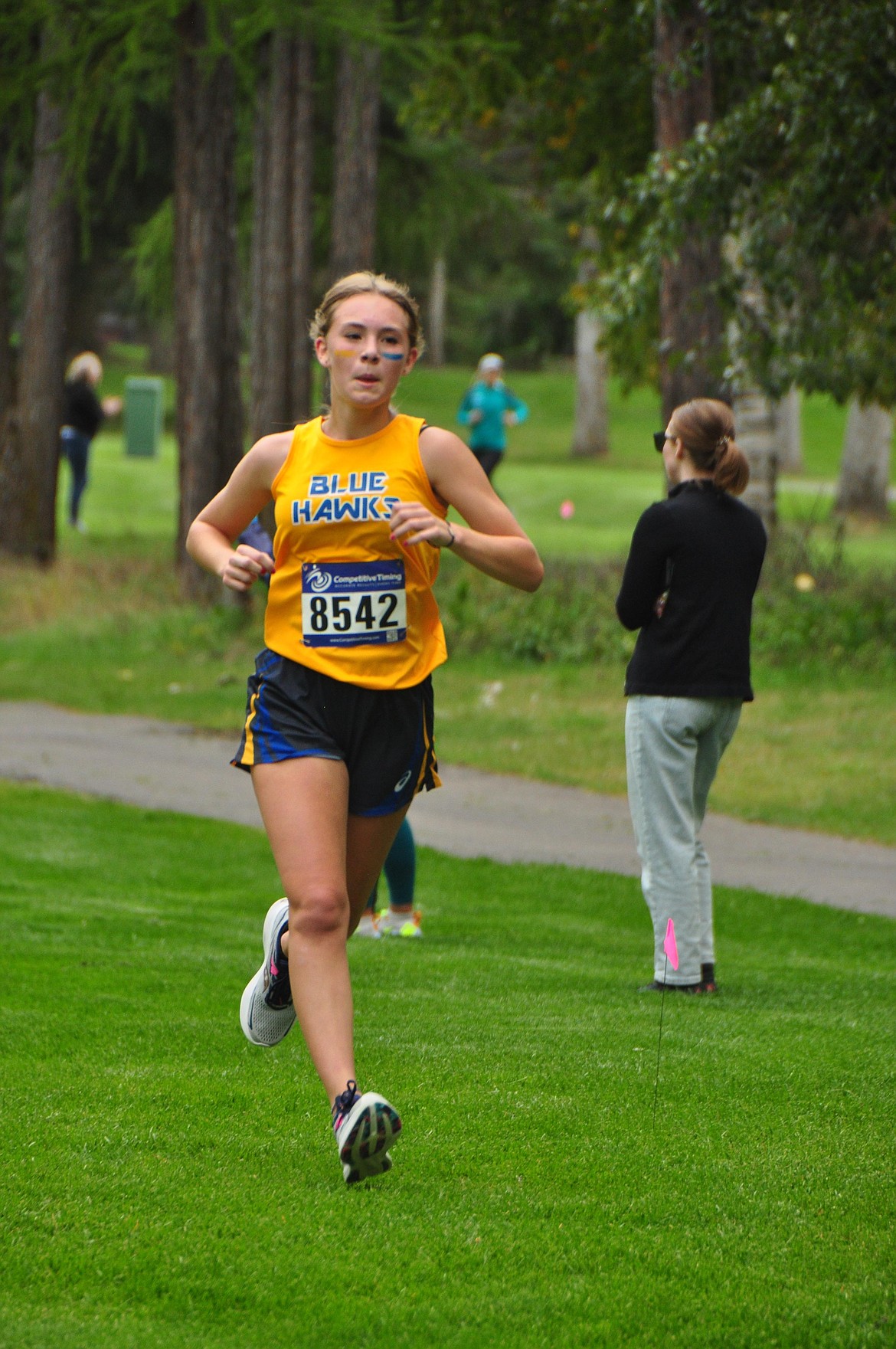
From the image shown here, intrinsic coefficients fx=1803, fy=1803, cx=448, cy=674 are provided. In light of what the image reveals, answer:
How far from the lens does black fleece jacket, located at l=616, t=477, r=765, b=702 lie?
6.08 m

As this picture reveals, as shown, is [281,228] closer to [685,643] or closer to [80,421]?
[80,421]

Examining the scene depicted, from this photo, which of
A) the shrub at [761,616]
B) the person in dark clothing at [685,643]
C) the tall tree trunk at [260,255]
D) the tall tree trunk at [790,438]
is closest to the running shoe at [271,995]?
the person in dark clothing at [685,643]

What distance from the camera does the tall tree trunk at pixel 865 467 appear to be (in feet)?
103

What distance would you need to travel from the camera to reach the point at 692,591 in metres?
6.13

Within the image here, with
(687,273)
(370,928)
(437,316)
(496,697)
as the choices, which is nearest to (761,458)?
(687,273)

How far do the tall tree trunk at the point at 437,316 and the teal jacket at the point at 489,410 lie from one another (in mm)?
37129

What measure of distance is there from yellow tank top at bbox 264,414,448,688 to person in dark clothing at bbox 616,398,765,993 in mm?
1958

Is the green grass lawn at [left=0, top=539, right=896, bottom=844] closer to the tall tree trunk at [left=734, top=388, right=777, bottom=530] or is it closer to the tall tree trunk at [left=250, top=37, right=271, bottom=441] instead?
the tall tree trunk at [left=250, top=37, right=271, bottom=441]

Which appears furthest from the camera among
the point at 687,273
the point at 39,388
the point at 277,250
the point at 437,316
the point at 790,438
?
the point at 437,316

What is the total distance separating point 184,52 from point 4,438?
4878 mm

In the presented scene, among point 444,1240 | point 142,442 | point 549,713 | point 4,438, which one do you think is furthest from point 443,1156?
point 142,442

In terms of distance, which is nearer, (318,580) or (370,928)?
(318,580)

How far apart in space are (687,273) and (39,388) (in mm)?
8533

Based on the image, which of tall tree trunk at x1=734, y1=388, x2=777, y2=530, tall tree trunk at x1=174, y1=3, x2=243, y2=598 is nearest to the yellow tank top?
tall tree trunk at x1=174, y1=3, x2=243, y2=598
